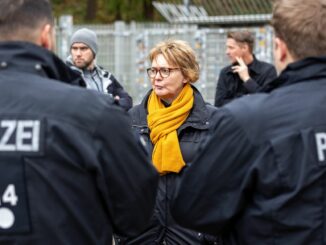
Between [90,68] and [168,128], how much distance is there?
342cm

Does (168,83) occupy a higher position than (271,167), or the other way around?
(168,83)

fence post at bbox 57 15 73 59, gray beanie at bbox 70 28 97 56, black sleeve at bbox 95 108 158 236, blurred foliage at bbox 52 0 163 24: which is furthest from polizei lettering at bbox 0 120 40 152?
blurred foliage at bbox 52 0 163 24

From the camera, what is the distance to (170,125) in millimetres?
5242

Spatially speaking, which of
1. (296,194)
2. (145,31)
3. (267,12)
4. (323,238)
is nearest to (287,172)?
(296,194)

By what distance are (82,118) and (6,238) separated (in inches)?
22.5

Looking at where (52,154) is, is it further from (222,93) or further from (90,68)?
(222,93)

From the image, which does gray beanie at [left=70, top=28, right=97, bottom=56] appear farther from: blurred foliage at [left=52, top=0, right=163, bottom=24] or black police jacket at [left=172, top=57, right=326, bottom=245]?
blurred foliage at [left=52, top=0, right=163, bottom=24]

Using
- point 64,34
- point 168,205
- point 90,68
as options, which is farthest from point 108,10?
point 168,205

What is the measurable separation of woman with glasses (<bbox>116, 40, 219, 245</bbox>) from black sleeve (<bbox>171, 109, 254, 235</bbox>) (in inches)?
47.5

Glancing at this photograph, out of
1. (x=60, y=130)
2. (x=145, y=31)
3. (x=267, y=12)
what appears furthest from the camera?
(x=267, y=12)

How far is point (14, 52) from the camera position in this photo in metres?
3.46

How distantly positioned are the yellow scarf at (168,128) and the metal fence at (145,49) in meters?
9.04

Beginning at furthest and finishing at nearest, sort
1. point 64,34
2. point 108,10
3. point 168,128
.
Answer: point 108,10, point 64,34, point 168,128

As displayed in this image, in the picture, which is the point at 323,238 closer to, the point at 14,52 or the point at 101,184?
the point at 101,184
